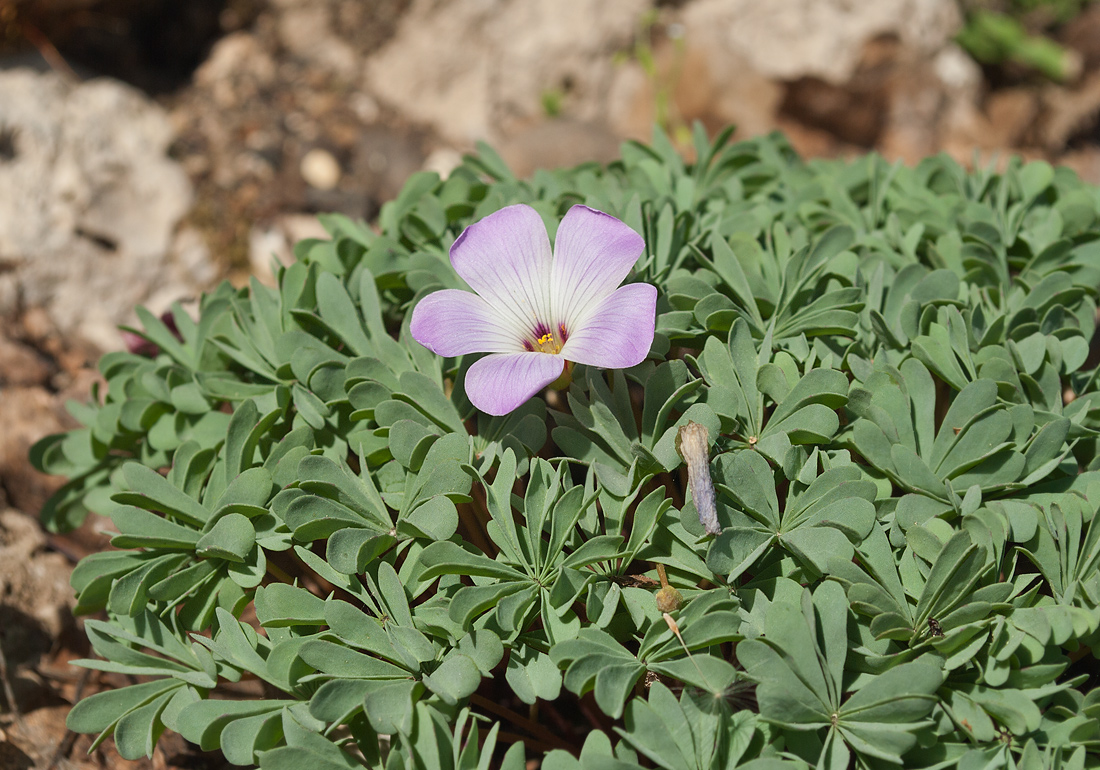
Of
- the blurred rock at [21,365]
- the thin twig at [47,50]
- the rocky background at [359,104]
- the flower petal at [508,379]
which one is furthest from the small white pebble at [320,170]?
the flower petal at [508,379]

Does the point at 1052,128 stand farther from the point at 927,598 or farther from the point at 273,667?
the point at 273,667

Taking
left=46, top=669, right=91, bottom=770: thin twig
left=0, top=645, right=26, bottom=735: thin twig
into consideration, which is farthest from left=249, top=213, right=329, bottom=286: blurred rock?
left=46, top=669, right=91, bottom=770: thin twig

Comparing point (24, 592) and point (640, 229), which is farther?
point (24, 592)

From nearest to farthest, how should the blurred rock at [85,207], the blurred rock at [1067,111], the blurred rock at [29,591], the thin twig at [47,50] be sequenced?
the blurred rock at [29,591] < the blurred rock at [85,207] < the thin twig at [47,50] < the blurred rock at [1067,111]

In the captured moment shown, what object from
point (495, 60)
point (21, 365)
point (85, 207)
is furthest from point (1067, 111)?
point (21, 365)

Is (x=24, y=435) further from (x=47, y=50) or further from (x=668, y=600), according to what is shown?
(x=668, y=600)

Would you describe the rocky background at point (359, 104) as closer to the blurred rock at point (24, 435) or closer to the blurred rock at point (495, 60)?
the blurred rock at point (495, 60)

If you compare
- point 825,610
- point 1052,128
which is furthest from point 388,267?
point 1052,128
